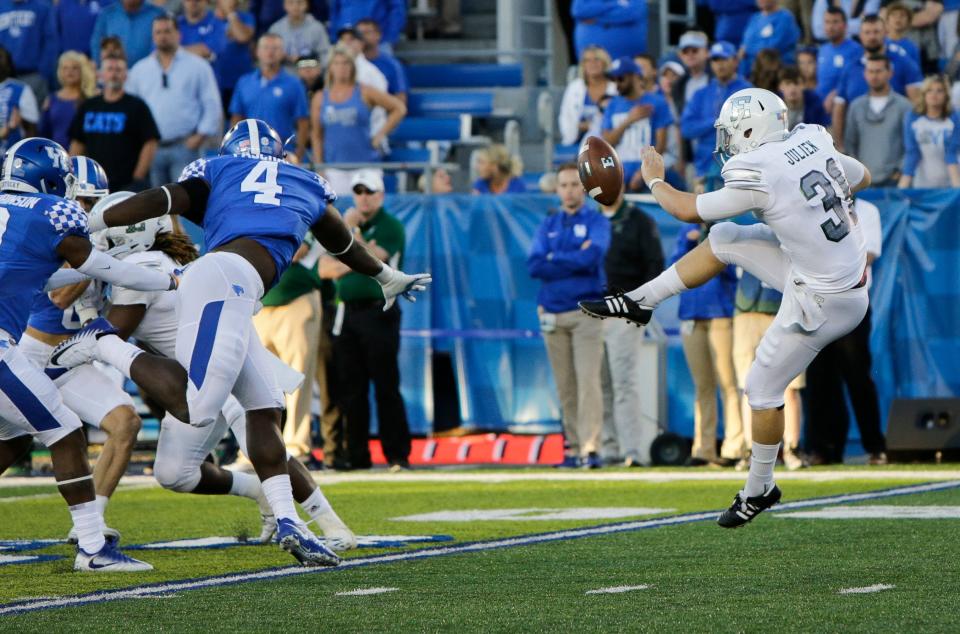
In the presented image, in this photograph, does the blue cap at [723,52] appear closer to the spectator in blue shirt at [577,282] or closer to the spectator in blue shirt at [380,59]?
the spectator in blue shirt at [577,282]

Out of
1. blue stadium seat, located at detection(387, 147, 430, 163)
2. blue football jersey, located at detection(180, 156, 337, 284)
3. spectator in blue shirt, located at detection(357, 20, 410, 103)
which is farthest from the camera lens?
blue stadium seat, located at detection(387, 147, 430, 163)

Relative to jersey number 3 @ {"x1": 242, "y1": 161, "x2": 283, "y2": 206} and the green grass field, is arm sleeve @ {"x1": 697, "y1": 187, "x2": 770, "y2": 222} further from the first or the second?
jersey number 3 @ {"x1": 242, "y1": 161, "x2": 283, "y2": 206}

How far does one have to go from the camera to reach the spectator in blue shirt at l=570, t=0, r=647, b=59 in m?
14.3

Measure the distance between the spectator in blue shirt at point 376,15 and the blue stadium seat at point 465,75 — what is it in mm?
884

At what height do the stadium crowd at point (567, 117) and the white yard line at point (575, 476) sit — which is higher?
the stadium crowd at point (567, 117)

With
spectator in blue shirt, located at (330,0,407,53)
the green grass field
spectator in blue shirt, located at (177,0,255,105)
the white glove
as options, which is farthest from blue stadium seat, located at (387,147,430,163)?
the white glove

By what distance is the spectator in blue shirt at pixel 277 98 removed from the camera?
1322 cm

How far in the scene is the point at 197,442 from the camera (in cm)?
660

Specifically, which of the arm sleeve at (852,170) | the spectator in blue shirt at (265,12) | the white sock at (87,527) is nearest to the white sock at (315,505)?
the white sock at (87,527)

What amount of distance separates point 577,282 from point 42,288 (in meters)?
5.29

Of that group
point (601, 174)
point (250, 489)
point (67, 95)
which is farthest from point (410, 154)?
point (250, 489)

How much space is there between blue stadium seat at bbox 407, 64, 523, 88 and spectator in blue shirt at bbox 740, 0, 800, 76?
286 cm

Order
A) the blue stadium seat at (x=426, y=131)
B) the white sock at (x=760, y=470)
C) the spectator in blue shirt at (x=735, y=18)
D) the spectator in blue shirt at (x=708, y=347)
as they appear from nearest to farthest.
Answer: the white sock at (x=760, y=470) < the spectator in blue shirt at (x=708, y=347) < the spectator in blue shirt at (x=735, y=18) < the blue stadium seat at (x=426, y=131)

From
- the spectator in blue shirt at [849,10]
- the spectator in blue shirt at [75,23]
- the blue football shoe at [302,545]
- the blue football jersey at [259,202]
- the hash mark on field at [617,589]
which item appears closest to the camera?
the hash mark on field at [617,589]
